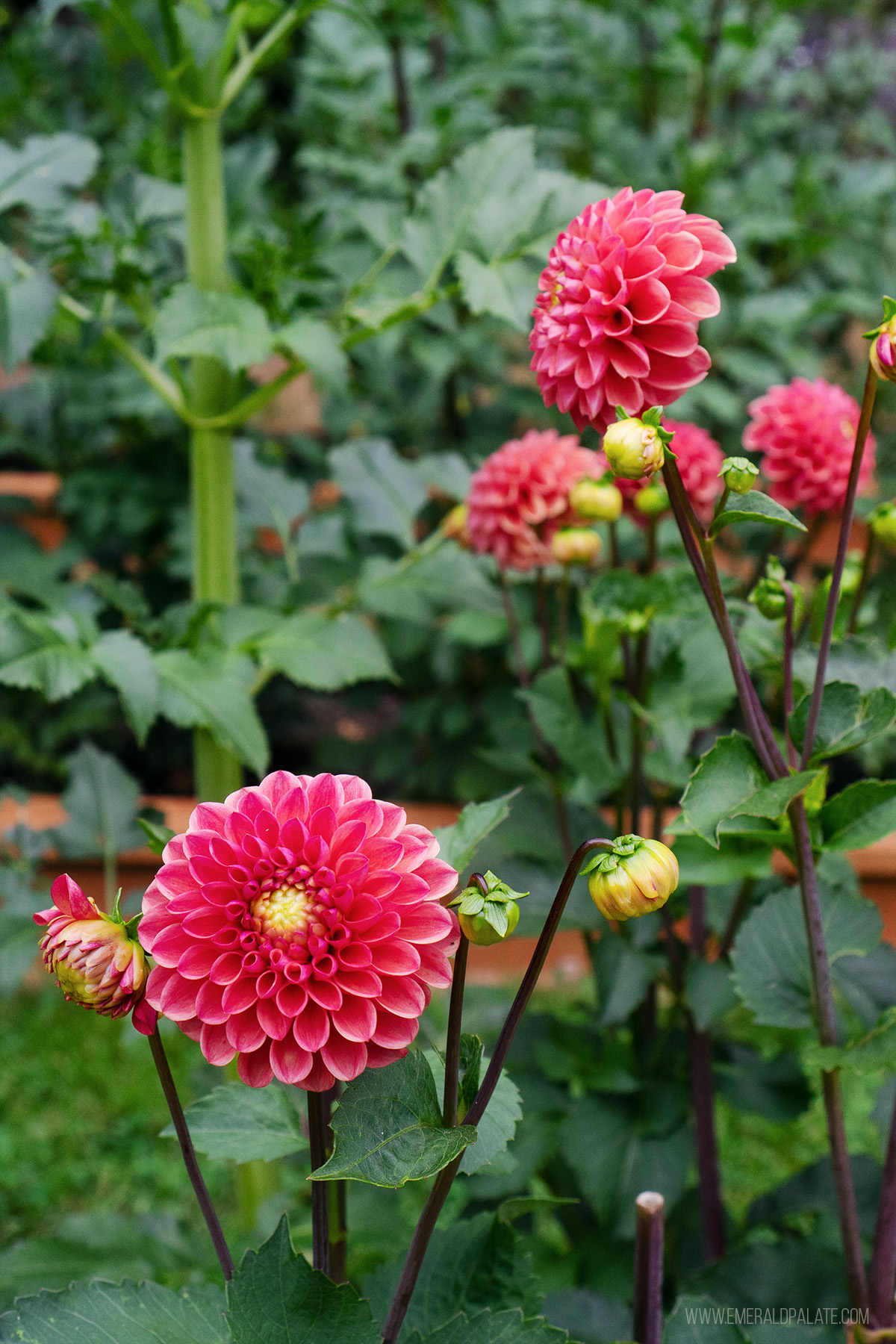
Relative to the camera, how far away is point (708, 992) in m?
0.72

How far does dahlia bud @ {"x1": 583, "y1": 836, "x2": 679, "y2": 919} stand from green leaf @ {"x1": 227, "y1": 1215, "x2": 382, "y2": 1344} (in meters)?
0.19

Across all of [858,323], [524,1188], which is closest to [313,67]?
[858,323]

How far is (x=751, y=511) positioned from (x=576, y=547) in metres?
0.30

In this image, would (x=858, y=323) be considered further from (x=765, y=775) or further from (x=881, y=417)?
(x=765, y=775)

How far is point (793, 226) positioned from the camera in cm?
144

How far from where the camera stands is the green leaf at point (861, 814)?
563mm

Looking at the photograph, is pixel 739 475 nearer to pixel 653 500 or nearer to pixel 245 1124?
pixel 653 500

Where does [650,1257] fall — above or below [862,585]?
below

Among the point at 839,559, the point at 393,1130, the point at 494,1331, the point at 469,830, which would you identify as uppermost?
the point at 839,559

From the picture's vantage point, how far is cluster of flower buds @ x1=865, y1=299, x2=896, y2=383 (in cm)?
44

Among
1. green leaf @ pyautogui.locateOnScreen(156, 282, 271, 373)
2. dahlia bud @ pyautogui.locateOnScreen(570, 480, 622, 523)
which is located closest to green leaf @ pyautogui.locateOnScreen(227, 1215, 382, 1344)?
dahlia bud @ pyautogui.locateOnScreen(570, 480, 622, 523)

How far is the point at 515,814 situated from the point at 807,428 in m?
0.37

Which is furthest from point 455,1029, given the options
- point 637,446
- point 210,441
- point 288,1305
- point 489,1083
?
point 210,441

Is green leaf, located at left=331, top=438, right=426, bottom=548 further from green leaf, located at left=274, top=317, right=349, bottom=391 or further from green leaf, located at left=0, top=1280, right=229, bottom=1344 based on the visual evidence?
green leaf, located at left=0, top=1280, right=229, bottom=1344
